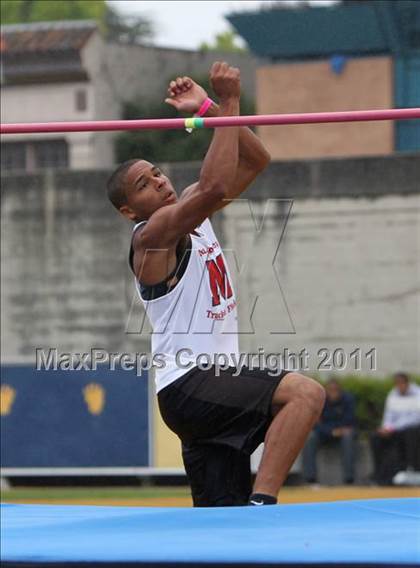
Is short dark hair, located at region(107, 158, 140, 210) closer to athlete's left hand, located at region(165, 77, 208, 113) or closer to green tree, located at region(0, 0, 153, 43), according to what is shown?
athlete's left hand, located at region(165, 77, 208, 113)

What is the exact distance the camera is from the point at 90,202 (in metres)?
17.4

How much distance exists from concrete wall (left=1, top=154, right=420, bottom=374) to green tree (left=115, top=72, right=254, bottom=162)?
15.8 feet

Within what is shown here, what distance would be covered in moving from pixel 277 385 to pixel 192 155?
19.2 metres

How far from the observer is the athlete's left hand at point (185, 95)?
199 inches

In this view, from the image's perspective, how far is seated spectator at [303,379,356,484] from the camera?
48.4 ft

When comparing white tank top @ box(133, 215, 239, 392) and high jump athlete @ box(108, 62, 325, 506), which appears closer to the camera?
high jump athlete @ box(108, 62, 325, 506)

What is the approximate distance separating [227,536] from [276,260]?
13270 millimetres

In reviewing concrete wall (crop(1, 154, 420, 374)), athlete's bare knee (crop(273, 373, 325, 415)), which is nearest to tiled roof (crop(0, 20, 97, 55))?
concrete wall (crop(1, 154, 420, 374))

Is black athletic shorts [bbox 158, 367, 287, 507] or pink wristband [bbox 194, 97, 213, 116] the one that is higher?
pink wristband [bbox 194, 97, 213, 116]

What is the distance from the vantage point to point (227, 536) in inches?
161

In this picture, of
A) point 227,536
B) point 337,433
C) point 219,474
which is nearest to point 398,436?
point 337,433

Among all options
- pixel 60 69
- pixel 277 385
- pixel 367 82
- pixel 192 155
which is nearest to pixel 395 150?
pixel 367 82

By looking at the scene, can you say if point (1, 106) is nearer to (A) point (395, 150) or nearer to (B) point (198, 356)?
(A) point (395, 150)

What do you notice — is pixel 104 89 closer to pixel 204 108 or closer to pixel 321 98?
pixel 321 98
